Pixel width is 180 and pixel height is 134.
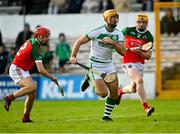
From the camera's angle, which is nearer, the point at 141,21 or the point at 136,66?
the point at 141,21

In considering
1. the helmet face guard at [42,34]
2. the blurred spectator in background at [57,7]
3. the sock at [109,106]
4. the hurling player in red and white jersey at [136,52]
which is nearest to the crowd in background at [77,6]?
the blurred spectator in background at [57,7]

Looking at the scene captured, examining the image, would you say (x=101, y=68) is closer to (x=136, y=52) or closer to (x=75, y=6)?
(x=136, y=52)

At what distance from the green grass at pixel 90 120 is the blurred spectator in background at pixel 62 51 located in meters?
6.08

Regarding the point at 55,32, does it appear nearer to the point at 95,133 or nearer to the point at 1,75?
the point at 1,75

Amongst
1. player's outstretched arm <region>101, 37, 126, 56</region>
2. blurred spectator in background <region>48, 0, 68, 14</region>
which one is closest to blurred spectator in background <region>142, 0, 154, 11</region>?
blurred spectator in background <region>48, 0, 68, 14</region>

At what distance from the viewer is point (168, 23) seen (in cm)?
2873

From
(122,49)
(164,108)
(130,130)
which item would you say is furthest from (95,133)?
(164,108)

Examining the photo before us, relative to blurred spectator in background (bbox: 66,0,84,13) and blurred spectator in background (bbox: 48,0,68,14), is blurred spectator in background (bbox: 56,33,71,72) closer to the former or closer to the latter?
blurred spectator in background (bbox: 66,0,84,13)

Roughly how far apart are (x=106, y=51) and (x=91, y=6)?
13811mm

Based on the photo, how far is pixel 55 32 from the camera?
31.2 m

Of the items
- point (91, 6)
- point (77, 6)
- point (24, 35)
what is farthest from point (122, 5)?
point (24, 35)

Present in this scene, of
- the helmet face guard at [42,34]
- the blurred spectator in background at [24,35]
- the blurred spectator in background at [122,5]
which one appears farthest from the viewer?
the blurred spectator in background at [122,5]

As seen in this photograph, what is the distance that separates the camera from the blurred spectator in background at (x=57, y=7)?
103 ft

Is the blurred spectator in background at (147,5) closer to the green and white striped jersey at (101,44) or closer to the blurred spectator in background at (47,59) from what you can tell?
the blurred spectator in background at (47,59)
